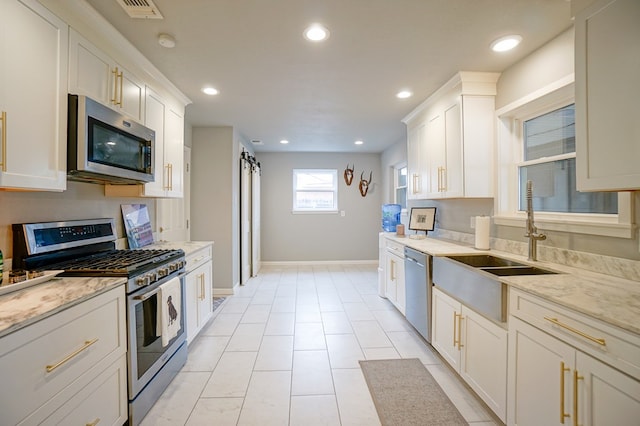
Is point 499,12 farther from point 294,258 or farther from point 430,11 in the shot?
point 294,258

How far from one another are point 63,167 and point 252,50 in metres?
1.49

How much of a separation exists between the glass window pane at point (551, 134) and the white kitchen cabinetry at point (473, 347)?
4.60ft

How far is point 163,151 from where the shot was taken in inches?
108

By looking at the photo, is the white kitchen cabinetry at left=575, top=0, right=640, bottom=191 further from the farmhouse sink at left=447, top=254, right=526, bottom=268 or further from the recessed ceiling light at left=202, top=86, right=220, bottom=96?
the recessed ceiling light at left=202, top=86, right=220, bottom=96

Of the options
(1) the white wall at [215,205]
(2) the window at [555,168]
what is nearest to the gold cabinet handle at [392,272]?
(2) the window at [555,168]

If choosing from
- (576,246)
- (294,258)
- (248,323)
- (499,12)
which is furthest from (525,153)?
(294,258)

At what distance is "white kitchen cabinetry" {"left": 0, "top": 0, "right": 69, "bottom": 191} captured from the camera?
129 centimetres

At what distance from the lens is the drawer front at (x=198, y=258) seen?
2.60 meters

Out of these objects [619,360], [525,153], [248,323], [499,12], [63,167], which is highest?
[499,12]

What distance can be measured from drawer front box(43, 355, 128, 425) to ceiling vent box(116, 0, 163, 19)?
2.03 m

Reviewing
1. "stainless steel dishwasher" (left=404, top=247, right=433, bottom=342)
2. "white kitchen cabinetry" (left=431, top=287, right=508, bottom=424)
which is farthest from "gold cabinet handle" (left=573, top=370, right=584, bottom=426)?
"stainless steel dishwasher" (left=404, top=247, right=433, bottom=342)

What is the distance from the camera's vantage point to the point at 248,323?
3.21 meters

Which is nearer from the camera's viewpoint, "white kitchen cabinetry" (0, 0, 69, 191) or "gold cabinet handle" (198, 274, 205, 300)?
"white kitchen cabinetry" (0, 0, 69, 191)

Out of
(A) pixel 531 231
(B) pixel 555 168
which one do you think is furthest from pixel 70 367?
(B) pixel 555 168
